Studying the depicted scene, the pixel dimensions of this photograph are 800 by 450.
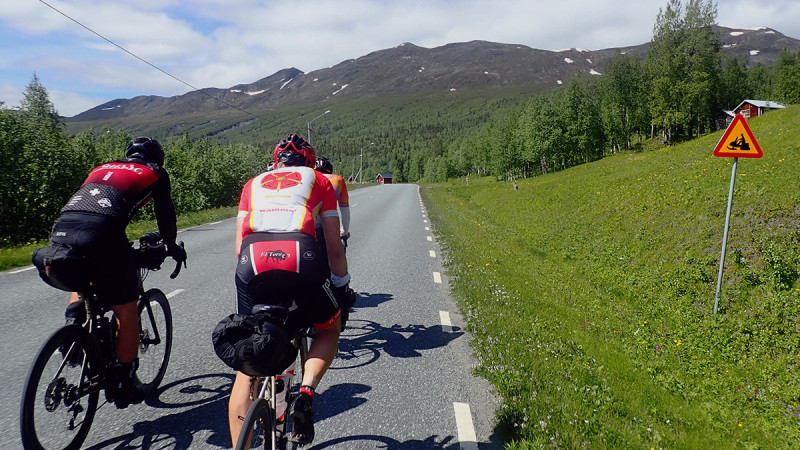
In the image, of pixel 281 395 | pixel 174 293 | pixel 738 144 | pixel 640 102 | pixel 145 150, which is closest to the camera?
pixel 281 395

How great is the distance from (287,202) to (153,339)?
2.49m

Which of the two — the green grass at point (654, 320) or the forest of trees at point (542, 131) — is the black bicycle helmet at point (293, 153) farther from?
the forest of trees at point (542, 131)

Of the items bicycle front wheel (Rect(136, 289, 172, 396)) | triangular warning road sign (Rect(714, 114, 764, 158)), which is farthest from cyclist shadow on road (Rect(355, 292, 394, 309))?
triangular warning road sign (Rect(714, 114, 764, 158))

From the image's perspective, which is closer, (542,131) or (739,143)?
(739,143)

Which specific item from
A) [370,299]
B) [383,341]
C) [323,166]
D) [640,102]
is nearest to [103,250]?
[383,341]

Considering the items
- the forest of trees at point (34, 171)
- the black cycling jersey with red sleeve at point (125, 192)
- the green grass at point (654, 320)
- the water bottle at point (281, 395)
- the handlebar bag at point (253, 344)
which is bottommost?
the green grass at point (654, 320)

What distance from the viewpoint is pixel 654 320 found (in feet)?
23.3

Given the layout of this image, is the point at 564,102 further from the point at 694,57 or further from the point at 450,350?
the point at 450,350

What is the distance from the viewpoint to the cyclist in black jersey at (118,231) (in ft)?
9.66

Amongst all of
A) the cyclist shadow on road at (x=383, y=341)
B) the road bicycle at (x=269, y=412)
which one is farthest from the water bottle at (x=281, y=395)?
the cyclist shadow on road at (x=383, y=341)

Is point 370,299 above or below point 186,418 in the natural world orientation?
below

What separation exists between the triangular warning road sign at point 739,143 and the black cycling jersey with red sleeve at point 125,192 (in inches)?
324

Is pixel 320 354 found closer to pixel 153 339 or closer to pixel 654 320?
pixel 153 339

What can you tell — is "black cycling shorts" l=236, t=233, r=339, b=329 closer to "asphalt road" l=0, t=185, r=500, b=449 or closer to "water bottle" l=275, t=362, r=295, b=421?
"water bottle" l=275, t=362, r=295, b=421
